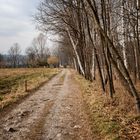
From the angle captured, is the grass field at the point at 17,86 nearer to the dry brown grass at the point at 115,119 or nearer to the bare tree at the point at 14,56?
the dry brown grass at the point at 115,119

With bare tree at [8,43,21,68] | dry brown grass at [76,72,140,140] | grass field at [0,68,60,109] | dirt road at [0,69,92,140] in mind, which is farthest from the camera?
bare tree at [8,43,21,68]

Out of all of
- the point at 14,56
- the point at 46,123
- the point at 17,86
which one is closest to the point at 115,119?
the point at 46,123

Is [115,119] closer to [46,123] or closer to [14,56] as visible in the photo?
[46,123]

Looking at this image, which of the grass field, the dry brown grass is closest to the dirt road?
the dry brown grass

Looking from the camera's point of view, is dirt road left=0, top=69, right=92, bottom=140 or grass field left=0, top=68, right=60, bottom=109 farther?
grass field left=0, top=68, right=60, bottom=109

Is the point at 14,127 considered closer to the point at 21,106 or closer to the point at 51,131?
the point at 51,131

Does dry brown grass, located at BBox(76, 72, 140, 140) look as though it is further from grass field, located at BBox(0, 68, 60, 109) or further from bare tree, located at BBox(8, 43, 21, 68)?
bare tree, located at BBox(8, 43, 21, 68)

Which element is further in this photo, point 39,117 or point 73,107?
point 73,107

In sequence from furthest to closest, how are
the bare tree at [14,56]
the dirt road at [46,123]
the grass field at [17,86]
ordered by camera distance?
the bare tree at [14,56] < the grass field at [17,86] < the dirt road at [46,123]

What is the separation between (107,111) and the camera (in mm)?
11258

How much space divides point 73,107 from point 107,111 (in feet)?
9.37

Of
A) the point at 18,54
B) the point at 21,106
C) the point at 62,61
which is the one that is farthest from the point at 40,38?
the point at 21,106

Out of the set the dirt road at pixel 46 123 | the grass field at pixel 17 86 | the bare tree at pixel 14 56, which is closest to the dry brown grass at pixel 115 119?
the dirt road at pixel 46 123

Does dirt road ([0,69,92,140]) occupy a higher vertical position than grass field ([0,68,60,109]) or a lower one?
lower
